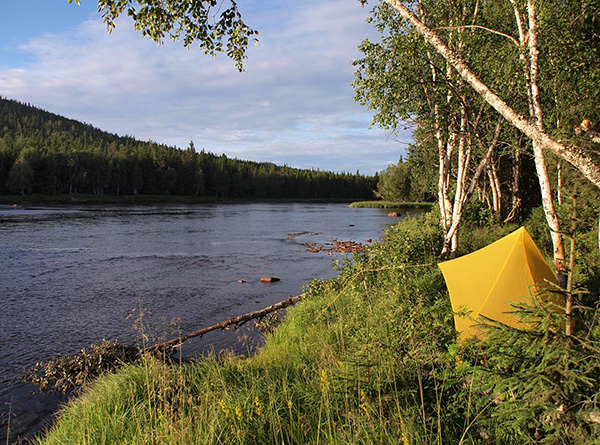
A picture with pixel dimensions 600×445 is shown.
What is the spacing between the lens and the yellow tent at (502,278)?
6.65m

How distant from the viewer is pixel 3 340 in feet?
36.1

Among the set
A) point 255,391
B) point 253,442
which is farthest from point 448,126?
point 253,442

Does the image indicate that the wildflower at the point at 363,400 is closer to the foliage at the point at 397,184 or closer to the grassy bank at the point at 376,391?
the grassy bank at the point at 376,391

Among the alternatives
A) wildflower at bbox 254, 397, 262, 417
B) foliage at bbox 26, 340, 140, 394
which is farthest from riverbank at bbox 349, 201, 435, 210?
wildflower at bbox 254, 397, 262, 417

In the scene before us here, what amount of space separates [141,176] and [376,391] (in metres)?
115

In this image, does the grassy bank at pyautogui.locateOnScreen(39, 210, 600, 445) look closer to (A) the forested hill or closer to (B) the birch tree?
(B) the birch tree

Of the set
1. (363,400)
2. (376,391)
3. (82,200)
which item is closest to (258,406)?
(363,400)

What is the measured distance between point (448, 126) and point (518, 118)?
30.3 ft

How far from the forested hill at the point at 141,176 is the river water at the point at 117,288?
226ft

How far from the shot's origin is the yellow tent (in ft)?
21.8

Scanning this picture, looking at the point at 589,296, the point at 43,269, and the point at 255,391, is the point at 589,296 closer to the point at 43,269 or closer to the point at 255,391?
the point at 255,391

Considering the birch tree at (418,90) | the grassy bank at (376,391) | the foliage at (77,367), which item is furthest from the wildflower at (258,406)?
the birch tree at (418,90)

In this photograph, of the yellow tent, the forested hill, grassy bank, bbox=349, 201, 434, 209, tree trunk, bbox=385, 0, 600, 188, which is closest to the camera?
tree trunk, bbox=385, 0, 600, 188

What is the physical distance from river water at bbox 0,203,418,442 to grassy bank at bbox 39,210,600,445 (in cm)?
270
